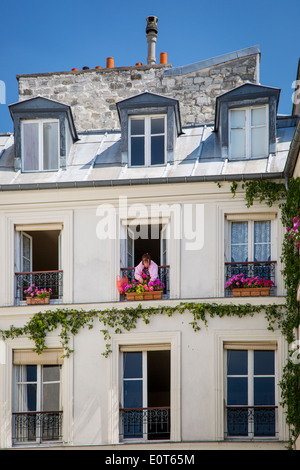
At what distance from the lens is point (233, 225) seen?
24.0m

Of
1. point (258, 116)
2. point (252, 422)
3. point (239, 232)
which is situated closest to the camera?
point (252, 422)

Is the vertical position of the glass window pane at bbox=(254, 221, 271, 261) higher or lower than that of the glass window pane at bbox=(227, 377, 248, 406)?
higher

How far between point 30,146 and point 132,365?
206 inches

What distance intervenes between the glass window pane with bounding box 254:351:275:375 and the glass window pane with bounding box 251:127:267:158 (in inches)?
164

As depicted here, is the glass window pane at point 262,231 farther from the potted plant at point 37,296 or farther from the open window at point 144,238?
the potted plant at point 37,296

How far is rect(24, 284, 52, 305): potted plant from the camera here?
77.8 feet

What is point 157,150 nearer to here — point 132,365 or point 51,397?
point 132,365

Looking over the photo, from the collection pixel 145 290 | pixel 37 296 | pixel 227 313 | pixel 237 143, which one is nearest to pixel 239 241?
pixel 227 313

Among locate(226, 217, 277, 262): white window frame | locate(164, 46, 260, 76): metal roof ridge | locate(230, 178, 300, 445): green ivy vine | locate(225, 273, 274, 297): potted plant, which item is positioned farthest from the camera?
locate(164, 46, 260, 76): metal roof ridge

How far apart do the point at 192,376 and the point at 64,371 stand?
8.17ft

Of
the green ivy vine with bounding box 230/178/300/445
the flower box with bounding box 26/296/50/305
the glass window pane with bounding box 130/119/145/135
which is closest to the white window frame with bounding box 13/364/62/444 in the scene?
the flower box with bounding box 26/296/50/305

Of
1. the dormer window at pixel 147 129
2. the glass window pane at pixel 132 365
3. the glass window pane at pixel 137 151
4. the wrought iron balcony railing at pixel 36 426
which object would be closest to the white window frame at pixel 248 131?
the dormer window at pixel 147 129

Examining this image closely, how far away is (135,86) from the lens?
1183 inches

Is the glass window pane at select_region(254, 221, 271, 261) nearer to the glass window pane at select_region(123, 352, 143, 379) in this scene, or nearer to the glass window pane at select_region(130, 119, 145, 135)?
the glass window pane at select_region(123, 352, 143, 379)
